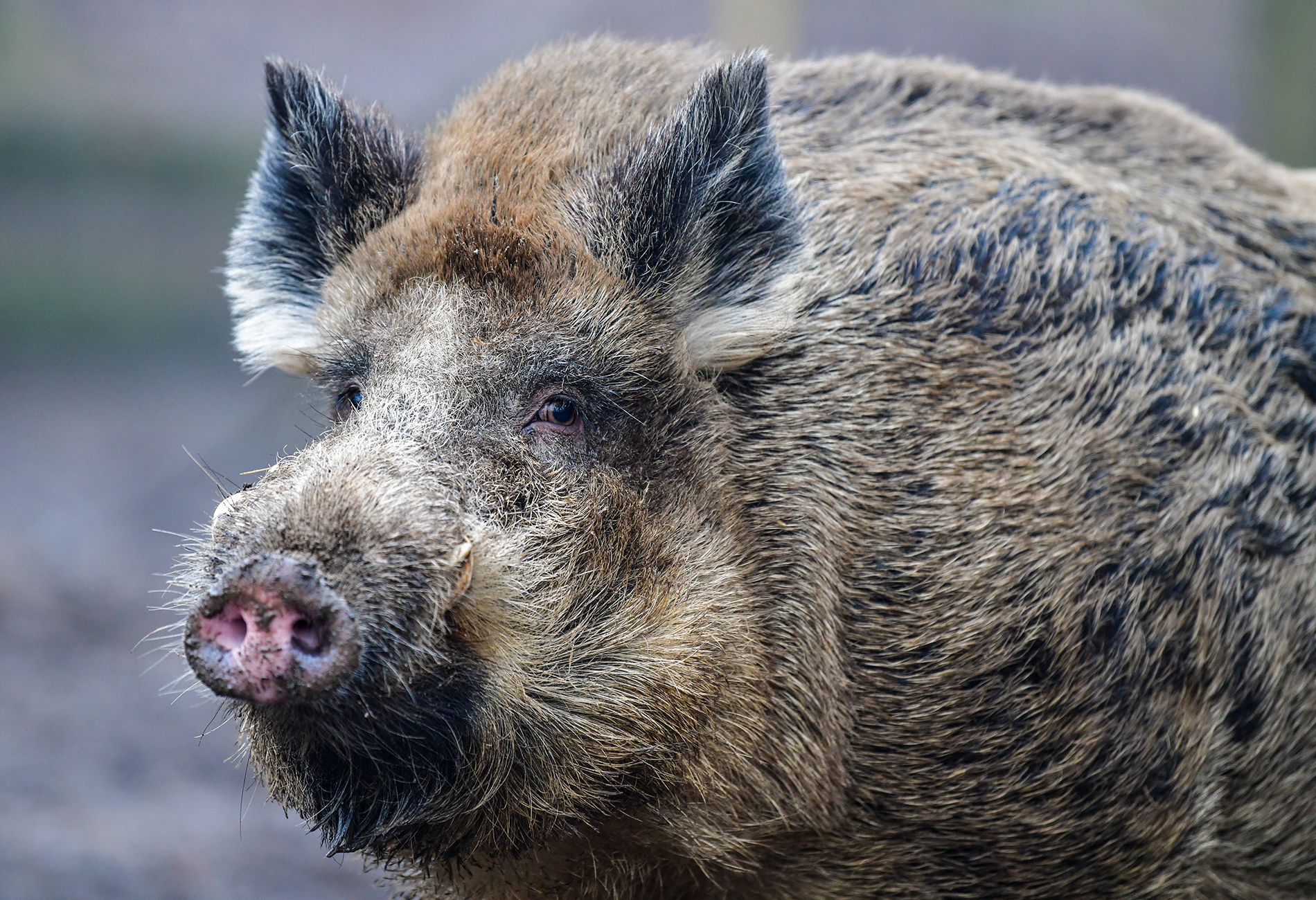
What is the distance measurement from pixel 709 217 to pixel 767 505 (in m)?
1.03

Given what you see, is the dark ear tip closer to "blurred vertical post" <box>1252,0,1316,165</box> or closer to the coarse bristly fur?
the coarse bristly fur

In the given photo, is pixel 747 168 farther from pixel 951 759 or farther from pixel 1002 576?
pixel 951 759

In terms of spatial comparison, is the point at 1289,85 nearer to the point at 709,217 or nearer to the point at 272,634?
the point at 709,217

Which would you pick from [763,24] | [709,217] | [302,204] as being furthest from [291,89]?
[763,24]

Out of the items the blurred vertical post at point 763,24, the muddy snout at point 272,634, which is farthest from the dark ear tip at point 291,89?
the blurred vertical post at point 763,24

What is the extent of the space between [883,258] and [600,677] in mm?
1952

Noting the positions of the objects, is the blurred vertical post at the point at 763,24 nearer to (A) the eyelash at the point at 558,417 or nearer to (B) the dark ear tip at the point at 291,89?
(B) the dark ear tip at the point at 291,89

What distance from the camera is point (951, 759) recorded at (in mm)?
4410

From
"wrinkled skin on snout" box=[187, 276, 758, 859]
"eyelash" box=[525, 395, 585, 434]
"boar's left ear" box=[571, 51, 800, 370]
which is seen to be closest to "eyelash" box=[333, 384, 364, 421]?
"wrinkled skin on snout" box=[187, 276, 758, 859]

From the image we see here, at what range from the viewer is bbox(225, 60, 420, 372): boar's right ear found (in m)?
4.63

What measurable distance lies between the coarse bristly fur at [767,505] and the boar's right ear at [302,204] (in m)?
0.02

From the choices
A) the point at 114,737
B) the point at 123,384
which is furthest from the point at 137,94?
the point at 114,737

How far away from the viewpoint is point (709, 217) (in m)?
4.32

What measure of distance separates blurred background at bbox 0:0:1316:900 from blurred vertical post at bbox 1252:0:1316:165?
0.03 metres
